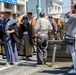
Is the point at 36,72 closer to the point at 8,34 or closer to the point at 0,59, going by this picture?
the point at 8,34

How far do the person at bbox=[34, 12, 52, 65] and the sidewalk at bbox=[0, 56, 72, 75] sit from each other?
1.16ft

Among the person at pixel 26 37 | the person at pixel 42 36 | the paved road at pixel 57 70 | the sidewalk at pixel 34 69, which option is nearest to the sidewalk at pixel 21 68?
the sidewalk at pixel 34 69

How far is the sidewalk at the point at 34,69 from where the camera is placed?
31.4 feet

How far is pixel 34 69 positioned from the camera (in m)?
10.2

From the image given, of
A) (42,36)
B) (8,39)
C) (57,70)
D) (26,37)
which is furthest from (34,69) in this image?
(26,37)

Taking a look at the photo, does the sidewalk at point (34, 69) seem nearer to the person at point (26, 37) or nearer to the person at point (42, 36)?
the person at point (42, 36)

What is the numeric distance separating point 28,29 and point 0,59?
1.62 metres

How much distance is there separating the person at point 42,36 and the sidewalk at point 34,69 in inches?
13.9

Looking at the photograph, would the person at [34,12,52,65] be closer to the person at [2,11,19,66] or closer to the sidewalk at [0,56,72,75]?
the sidewalk at [0,56,72,75]

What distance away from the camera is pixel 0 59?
12.8 meters

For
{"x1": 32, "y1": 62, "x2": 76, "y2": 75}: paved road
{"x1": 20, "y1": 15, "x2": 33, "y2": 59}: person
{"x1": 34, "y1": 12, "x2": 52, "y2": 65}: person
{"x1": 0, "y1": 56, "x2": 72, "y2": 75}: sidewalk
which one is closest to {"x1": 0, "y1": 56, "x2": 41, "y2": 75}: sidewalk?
{"x1": 0, "y1": 56, "x2": 72, "y2": 75}: sidewalk

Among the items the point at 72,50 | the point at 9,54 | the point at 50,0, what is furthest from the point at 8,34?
the point at 50,0

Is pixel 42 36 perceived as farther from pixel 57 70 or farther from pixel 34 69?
pixel 57 70

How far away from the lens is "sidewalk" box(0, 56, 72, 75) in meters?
9.59
